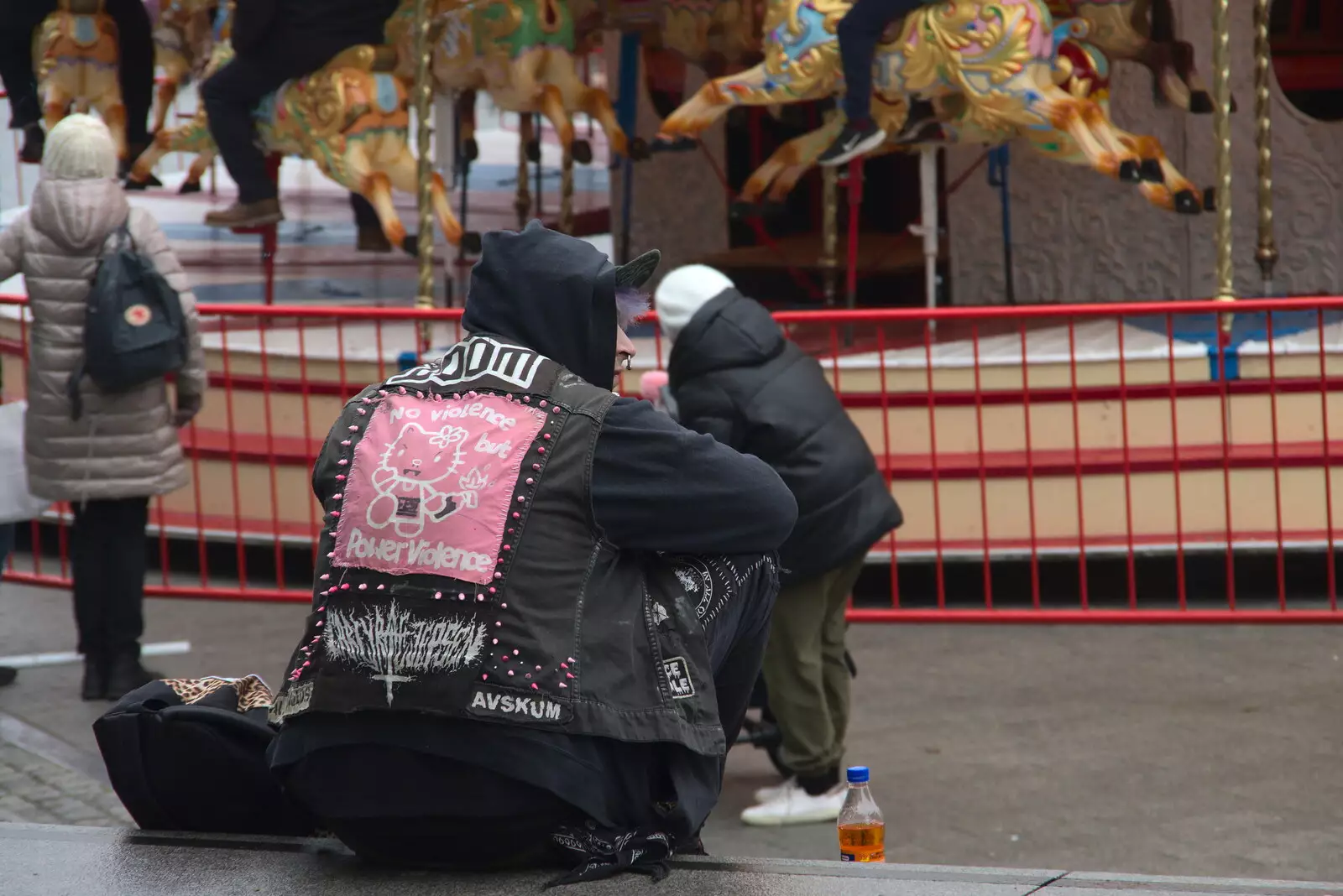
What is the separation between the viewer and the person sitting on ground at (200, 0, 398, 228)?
353 inches

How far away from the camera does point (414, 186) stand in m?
9.22

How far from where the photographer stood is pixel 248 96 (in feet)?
30.3

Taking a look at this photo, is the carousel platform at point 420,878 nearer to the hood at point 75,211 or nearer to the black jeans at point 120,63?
the hood at point 75,211

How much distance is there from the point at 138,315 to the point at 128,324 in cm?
4

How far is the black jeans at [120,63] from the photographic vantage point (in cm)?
1034

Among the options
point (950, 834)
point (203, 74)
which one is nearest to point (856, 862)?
point (950, 834)

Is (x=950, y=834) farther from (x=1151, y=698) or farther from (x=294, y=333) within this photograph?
(x=294, y=333)

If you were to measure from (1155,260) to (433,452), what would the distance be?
789 centimetres

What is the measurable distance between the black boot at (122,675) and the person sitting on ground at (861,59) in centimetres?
396

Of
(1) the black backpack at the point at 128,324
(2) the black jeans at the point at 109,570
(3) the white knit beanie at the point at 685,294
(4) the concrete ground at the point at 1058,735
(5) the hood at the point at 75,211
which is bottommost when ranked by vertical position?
(4) the concrete ground at the point at 1058,735

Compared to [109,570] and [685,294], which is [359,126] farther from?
[685,294]

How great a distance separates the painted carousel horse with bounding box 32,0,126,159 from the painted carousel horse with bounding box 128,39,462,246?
1510 mm

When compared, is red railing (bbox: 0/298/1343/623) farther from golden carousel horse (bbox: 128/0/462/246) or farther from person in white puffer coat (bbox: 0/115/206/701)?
golden carousel horse (bbox: 128/0/462/246)

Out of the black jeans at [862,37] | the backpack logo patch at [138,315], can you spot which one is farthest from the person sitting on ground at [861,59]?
the backpack logo patch at [138,315]
